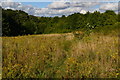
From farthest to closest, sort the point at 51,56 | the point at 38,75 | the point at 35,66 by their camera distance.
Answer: the point at 51,56 → the point at 35,66 → the point at 38,75

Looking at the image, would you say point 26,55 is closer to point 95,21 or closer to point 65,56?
point 65,56

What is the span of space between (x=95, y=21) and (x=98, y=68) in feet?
128

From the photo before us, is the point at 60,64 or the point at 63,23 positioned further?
the point at 63,23

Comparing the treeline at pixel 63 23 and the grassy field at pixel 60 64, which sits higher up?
the treeline at pixel 63 23

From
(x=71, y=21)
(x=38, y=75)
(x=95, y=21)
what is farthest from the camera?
(x=71, y=21)

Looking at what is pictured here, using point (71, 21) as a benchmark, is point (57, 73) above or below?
below

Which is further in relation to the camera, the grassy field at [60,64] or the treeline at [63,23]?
the treeline at [63,23]

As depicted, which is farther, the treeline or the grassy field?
the treeline

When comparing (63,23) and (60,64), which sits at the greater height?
(63,23)

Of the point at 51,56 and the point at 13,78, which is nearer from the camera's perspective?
the point at 13,78

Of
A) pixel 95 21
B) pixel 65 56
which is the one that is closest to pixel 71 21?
pixel 95 21

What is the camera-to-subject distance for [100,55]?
4.16 m

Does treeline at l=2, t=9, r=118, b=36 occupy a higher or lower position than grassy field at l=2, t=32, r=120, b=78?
higher

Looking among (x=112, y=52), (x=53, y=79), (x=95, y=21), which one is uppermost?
(x=95, y=21)
